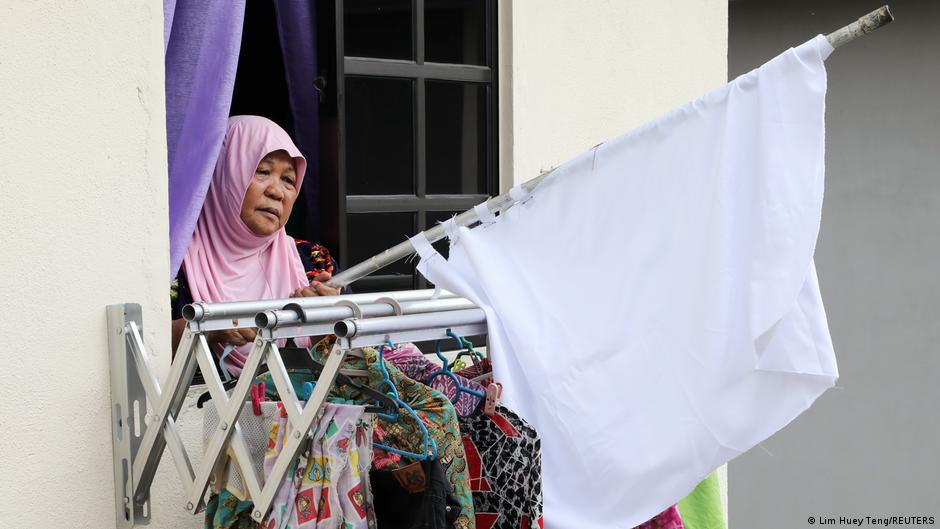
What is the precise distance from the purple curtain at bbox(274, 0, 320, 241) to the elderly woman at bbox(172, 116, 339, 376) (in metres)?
0.27

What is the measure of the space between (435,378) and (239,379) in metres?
0.38

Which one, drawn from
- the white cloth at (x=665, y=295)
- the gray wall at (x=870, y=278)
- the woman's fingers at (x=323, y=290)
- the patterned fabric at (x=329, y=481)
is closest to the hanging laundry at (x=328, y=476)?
the patterned fabric at (x=329, y=481)

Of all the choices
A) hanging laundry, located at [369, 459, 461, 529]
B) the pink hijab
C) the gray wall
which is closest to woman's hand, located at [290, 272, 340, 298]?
the pink hijab

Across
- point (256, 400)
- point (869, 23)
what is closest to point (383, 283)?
point (256, 400)

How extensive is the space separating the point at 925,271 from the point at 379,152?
160 inches

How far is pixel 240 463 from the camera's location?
6.48 feet

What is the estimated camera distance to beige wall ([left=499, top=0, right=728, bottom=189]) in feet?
11.7

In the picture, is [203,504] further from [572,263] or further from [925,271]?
[925,271]

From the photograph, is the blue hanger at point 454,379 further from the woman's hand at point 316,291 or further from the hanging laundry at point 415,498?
the woman's hand at point 316,291

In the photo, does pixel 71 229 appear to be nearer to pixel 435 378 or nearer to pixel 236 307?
pixel 236 307

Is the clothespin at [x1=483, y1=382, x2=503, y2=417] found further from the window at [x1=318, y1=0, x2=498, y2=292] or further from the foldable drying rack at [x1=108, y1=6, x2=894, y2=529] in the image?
the window at [x1=318, y1=0, x2=498, y2=292]

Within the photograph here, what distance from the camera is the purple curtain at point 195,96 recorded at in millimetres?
2705

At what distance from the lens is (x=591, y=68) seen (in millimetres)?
3871

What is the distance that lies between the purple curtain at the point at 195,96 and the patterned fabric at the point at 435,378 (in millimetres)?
724
